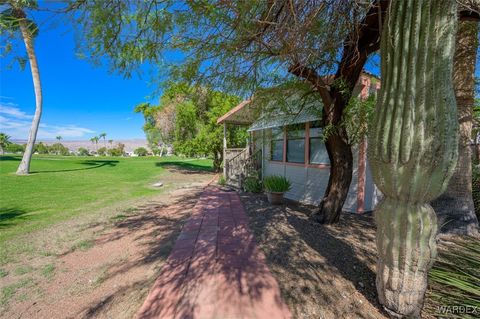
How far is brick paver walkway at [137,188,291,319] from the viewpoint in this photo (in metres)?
2.25

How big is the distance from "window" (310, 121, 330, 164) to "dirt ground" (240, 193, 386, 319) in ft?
7.00

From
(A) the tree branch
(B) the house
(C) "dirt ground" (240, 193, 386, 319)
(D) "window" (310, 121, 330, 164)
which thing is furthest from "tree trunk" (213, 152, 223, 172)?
(A) the tree branch

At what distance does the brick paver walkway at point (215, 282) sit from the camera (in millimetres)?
2254

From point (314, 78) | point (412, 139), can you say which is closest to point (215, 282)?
point (412, 139)

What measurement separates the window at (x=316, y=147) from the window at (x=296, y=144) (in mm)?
449

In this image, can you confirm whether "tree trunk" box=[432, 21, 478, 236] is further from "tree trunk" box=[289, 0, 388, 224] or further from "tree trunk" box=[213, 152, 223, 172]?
"tree trunk" box=[213, 152, 223, 172]

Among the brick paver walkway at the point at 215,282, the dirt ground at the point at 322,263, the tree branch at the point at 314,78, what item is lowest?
the brick paver walkway at the point at 215,282

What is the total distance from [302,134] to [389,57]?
590cm

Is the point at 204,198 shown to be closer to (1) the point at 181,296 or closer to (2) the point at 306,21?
(1) the point at 181,296

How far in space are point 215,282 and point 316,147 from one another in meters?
5.63

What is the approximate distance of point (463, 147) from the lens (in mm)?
4125

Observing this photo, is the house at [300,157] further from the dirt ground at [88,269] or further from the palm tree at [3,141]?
the palm tree at [3,141]

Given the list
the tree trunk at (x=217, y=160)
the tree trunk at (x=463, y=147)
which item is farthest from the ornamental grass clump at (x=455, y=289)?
the tree trunk at (x=217, y=160)

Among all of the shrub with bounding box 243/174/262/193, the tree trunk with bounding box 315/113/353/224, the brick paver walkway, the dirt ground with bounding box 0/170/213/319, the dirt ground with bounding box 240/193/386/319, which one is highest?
the tree trunk with bounding box 315/113/353/224
